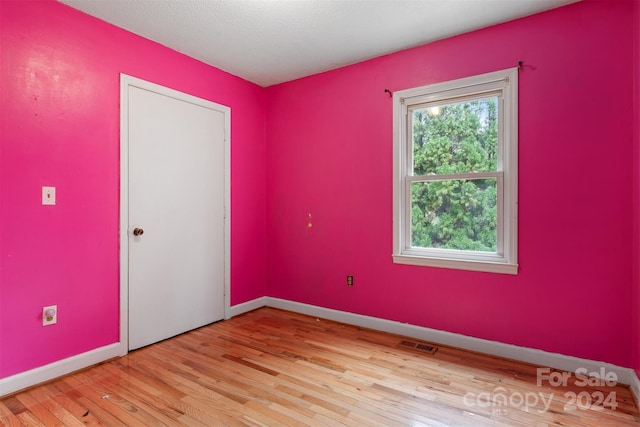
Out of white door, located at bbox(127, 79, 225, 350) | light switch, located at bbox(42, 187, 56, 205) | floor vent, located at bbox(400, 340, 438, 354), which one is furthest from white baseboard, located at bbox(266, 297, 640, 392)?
light switch, located at bbox(42, 187, 56, 205)

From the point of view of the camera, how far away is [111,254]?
102 inches

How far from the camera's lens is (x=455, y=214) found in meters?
2.83

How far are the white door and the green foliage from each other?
6.42 ft

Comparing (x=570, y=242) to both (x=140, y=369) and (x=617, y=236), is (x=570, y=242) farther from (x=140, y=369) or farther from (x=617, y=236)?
(x=140, y=369)

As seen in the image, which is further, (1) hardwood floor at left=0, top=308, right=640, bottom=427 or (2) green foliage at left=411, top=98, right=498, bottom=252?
(2) green foliage at left=411, top=98, right=498, bottom=252

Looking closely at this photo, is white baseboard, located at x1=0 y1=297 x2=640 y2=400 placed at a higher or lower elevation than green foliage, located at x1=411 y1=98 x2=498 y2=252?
lower

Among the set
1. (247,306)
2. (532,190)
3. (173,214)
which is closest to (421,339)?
(532,190)

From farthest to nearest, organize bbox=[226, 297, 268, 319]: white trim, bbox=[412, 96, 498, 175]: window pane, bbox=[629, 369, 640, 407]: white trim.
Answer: bbox=[226, 297, 268, 319]: white trim < bbox=[412, 96, 498, 175]: window pane < bbox=[629, 369, 640, 407]: white trim

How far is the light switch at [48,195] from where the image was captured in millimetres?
2250

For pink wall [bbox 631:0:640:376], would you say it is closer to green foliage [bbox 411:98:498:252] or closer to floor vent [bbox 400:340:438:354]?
green foliage [bbox 411:98:498:252]

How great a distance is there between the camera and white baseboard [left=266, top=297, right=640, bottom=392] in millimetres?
2244

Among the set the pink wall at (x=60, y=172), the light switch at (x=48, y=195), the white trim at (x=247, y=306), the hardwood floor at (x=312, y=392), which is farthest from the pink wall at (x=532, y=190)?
the light switch at (x=48, y=195)

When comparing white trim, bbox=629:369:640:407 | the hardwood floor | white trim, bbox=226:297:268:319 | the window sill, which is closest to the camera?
the hardwood floor

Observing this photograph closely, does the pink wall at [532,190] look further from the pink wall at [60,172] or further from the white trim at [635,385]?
the pink wall at [60,172]
